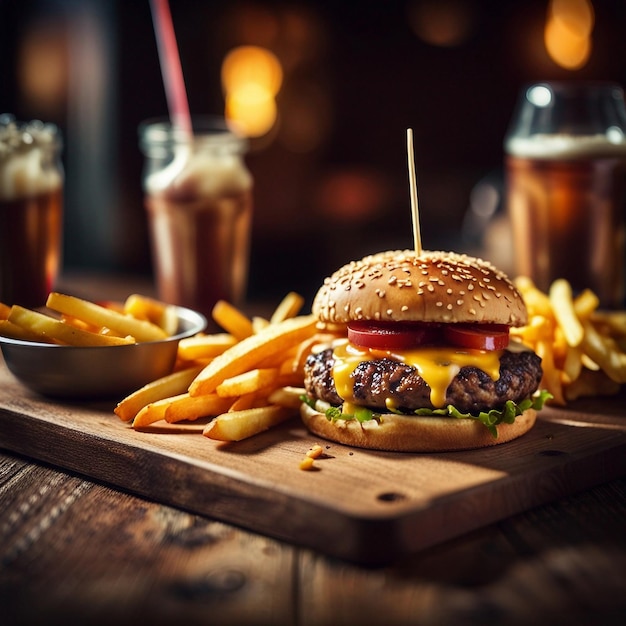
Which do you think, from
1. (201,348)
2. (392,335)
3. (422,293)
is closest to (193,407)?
(201,348)

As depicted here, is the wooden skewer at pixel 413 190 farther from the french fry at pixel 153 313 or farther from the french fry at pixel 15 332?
the french fry at pixel 15 332

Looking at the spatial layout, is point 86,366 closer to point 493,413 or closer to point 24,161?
point 24,161

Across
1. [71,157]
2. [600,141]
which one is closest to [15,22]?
[71,157]

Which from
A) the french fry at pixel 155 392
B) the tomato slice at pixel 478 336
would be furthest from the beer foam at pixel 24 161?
the tomato slice at pixel 478 336

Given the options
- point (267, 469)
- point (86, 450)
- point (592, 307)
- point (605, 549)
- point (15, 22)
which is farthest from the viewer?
point (15, 22)

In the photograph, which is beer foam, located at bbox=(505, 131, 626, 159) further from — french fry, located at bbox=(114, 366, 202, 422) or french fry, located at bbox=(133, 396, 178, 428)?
french fry, located at bbox=(133, 396, 178, 428)

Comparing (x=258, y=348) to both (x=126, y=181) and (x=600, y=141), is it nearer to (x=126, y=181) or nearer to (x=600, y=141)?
(x=600, y=141)
